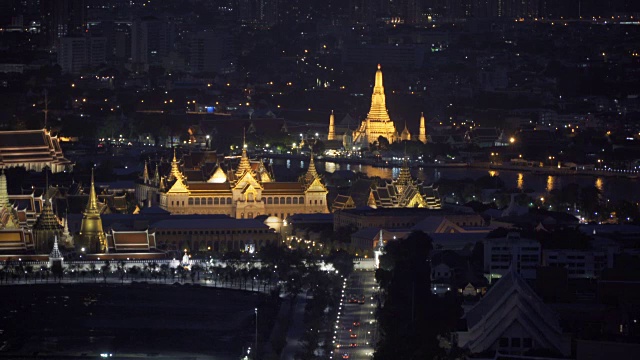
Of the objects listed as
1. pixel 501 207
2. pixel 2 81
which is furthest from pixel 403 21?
pixel 501 207

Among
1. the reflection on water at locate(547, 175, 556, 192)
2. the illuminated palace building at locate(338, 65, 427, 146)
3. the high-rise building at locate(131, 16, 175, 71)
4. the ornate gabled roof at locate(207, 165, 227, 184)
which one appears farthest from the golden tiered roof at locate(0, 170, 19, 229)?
the high-rise building at locate(131, 16, 175, 71)

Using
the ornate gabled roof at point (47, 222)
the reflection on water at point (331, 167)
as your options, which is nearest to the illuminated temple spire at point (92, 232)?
the ornate gabled roof at point (47, 222)

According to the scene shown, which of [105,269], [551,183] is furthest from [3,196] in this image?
[551,183]

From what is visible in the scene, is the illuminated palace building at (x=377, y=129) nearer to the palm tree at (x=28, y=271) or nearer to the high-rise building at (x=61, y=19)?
the high-rise building at (x=61, y=19)

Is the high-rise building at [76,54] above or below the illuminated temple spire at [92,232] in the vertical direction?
above

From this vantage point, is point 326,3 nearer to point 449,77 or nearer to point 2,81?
point 449,77

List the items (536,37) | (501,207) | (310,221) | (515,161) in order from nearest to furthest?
(310,221) < (501,207) < (515,161) < (536,37)

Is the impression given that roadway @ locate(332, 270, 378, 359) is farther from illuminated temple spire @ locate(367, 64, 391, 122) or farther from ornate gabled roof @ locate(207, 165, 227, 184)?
illuminated temple spire @ locate(367, 64, 391, 122)
